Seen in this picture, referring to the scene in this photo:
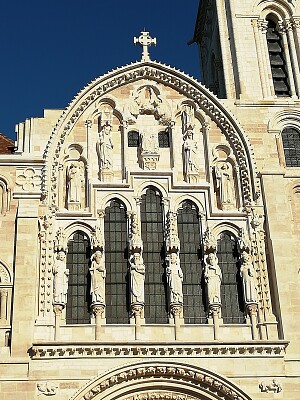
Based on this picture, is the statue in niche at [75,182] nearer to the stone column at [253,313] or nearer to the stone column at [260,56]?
the stone column at [253,313]

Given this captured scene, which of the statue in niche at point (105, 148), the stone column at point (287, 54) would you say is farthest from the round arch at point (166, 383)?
the stone column at point (287, 54)

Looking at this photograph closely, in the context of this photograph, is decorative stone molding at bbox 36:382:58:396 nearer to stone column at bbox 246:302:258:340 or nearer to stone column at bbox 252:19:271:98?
stone column at bbox 246:302:258:340

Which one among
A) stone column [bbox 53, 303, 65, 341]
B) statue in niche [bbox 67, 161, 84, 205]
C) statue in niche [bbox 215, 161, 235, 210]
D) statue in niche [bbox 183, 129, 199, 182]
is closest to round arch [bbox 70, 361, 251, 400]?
stone column [bbox 53, 303, 65, 341]

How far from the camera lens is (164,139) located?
2377cm

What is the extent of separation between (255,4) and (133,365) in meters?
14.4

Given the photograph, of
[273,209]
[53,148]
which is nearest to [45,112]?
[53,148]

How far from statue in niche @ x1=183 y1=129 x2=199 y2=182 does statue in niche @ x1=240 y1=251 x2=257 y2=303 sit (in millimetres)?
3073

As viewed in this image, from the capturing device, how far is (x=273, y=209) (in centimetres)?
2217

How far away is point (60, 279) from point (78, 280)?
643 millimetres

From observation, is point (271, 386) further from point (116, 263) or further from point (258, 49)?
point (258, 49)

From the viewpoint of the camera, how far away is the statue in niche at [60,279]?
66.7 feet

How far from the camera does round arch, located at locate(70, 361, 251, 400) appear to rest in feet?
62.9

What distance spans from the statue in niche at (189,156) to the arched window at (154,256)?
120 cm

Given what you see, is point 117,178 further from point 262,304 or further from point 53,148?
point 262,304
